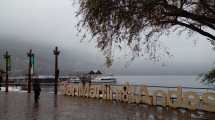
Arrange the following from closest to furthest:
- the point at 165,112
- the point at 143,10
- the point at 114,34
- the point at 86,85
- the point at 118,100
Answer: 1. the point at 143,10
2. the point at 114,34
3. the point at 165,112
4. the point at 118,100
5. the point at 86,85

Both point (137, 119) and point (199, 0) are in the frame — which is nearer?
point (199, 0)

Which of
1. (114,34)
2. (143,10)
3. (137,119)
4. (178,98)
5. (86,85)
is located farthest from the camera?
(86,85)

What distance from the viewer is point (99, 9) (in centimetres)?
1645

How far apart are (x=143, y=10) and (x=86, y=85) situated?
23396 millimetres

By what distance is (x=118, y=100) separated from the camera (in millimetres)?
33625

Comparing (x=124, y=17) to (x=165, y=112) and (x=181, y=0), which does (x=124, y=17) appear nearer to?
(x=181, y=0)

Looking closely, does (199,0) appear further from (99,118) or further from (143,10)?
(99,118)

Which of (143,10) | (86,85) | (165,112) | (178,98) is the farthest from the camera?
(86,85)

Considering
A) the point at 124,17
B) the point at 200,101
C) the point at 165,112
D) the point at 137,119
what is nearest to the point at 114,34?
the point at 124,17

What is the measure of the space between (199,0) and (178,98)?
1154cm

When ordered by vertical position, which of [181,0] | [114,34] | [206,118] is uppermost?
[181,0]

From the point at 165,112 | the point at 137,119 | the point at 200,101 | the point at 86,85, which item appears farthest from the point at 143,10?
the point at 86,85

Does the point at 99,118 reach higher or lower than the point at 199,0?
lower

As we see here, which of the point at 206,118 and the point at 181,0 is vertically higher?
the point at 181,0
